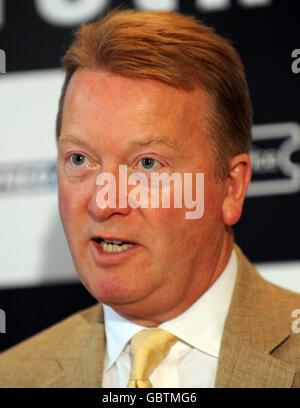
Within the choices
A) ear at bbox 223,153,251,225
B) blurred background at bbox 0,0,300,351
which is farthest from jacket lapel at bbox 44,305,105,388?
blurred background at bbox 0,0,300,351

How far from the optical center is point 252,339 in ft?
5.12

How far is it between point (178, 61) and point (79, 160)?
1.01 feet

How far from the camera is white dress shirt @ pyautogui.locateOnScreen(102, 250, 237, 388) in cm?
158

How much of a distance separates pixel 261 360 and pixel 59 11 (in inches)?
52.9

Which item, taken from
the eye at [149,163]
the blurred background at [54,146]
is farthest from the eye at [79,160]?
the blurred background at [54,146]

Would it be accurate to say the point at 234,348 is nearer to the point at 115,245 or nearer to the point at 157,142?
the point at 115,245

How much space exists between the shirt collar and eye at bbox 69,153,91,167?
1.21ft

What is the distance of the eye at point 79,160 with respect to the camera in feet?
5.13

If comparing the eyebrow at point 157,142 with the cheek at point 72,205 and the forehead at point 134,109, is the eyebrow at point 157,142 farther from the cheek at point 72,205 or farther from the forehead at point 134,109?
the cheek at point 72,205

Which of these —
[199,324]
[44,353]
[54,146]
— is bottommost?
[44,353]

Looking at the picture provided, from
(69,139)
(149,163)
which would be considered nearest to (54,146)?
(69,139)

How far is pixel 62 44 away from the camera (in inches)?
90.0

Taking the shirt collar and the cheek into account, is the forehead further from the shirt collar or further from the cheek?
the shirt collar

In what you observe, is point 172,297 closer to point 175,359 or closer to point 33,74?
point 175,359
